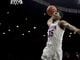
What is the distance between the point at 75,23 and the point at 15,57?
337 cm

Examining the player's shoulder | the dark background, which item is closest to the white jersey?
the player's shoulder

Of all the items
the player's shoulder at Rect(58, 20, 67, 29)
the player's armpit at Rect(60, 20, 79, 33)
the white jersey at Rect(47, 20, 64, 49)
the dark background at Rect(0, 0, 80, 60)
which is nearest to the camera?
the player's armpit at Rect(60, 20, 79, 33)

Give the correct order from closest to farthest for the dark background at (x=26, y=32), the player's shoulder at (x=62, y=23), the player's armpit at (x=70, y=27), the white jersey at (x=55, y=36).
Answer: the player's armpit at (x=70, y=27), the player's shoulder at (x=62, y=23), the white jersey at (x=55, y=36), the dark background at (x=26, y=32)

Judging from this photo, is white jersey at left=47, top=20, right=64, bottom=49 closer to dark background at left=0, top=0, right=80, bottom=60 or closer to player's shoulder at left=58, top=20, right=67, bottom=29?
player's shoulder at left=58, top=20, right=67, bottom=29

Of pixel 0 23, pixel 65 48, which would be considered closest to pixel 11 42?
pixel 0 23

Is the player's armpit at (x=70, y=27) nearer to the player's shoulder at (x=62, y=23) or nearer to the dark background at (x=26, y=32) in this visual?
the player's shoulder at (x=62, y=23)

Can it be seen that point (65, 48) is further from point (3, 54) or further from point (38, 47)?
point (3, 54)

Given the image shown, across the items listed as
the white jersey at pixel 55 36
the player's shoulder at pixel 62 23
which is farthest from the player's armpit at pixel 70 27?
the white jersey at pixel 55 36

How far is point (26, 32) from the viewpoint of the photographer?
1109cm

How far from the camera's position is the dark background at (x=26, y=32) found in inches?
415

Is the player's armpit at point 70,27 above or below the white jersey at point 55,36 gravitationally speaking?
above

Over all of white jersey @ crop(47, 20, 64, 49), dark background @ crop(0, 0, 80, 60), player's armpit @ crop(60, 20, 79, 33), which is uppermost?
player's armpit @ crop(60, 20, 79, 33)

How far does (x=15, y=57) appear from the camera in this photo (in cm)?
1095

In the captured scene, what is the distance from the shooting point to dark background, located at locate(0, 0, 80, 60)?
10530 millimetres
